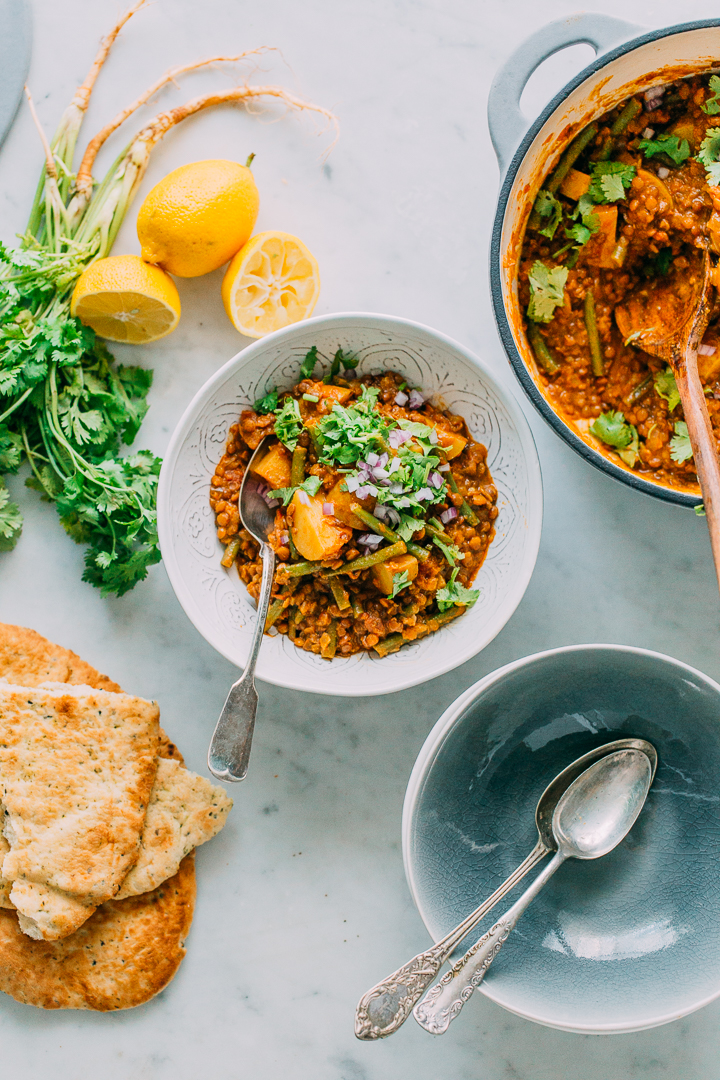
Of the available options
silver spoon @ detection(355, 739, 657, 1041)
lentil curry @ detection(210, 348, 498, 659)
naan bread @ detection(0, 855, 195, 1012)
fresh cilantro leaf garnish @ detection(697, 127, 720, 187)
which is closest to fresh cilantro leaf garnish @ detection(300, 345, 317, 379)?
lentil curry @ detection(210, 348, 498, 659)

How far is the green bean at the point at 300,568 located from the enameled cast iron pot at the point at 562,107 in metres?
0.74

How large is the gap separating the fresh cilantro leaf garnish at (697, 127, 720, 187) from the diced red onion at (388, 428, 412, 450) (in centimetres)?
106

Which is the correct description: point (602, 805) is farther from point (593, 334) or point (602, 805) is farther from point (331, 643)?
point (593, 334)

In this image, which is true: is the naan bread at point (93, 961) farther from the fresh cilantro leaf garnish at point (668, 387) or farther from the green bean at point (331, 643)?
the fresh cilantro leaf garnish at point (668, 387)

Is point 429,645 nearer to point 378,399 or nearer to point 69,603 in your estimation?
point 378,399

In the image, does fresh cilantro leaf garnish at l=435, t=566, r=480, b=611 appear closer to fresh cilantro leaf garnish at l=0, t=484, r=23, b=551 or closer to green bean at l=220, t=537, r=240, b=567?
green bean at l=220, t=537, r=240, b=567

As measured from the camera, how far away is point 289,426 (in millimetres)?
2201

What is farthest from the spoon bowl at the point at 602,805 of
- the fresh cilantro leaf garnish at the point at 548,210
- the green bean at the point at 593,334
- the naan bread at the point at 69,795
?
the fresh cilantro leaf garnish at the point at 548,210

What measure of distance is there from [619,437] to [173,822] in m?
1.75

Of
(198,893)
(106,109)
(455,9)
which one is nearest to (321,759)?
(198,893)

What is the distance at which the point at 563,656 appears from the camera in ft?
6.88

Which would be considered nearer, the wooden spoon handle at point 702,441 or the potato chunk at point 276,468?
the wooden spoon handle at point 702,441

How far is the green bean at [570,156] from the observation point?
2158 mm

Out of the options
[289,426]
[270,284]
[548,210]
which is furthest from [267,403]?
[548,210]
